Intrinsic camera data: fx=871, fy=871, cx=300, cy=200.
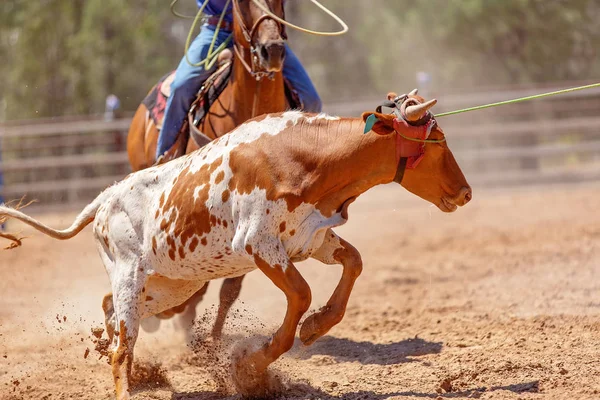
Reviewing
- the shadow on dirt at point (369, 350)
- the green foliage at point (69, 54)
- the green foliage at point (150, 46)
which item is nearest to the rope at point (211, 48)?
the shadow on dirt at point (369, 350)

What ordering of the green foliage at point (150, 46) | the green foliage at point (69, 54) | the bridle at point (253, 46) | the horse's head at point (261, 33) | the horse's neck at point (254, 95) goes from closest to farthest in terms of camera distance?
1. the horse's head at point (261, 33)
2. the bridle at point (253, 46)
3. the horse's neck at point (254, 95)
4. the green foliage at point (150, 46)
5. the green foliage at point (69, 54)

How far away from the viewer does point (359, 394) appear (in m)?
4.46

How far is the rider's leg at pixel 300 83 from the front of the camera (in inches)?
251

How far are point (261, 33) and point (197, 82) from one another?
2.60 ft

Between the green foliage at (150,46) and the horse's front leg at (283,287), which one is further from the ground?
the green foliage at (150,46)

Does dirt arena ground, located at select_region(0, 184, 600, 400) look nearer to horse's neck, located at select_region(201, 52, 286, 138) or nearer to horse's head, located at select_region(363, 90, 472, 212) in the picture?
horse's head, located at select_region(363, 90, 472, 212)

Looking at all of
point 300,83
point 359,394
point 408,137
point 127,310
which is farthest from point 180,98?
point 359,394

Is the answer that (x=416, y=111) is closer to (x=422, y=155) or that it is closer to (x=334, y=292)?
(x=422, y=155)

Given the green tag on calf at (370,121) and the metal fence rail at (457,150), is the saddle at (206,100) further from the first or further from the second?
the metal fence rail at (457,150)

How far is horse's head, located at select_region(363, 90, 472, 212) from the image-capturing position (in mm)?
4223

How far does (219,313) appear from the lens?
243 inches

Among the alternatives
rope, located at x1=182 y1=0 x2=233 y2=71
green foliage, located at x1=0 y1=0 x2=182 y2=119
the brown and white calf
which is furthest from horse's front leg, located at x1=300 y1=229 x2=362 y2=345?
green foliage, located at x1=0 y1=0 x2=182 y2=119

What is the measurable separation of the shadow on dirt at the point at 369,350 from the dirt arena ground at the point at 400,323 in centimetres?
1

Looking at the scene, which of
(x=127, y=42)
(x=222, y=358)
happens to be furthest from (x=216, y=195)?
(x=127, y=42)
